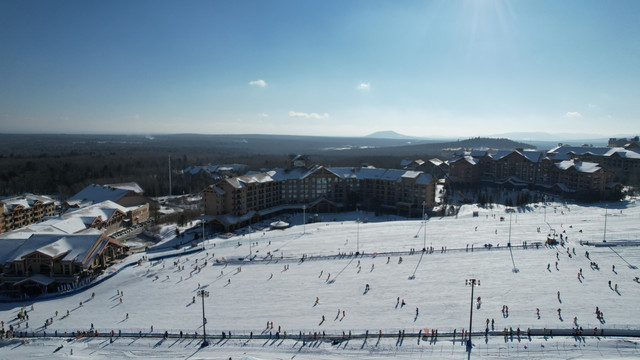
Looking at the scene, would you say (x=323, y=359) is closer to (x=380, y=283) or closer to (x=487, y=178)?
(x=380, y=283)

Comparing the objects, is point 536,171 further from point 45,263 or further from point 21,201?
point 21,201

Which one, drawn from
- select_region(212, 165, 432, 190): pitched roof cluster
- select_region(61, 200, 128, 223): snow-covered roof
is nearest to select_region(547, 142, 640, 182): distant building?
select_region(212, 165, 432, 190): pitched roof cluster

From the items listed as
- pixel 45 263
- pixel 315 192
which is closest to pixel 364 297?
pixel 45 263

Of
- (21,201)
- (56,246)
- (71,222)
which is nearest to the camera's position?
(56,246)

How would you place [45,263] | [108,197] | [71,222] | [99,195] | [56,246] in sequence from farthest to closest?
[99,195] → [108,197] → [71,222] → [56,246] → [45,263]

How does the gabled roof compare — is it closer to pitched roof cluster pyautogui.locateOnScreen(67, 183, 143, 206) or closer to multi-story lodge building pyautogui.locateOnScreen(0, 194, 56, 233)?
pitched roof cluster pyautogui.locateOnScreen(67, 183, 143, 206)
